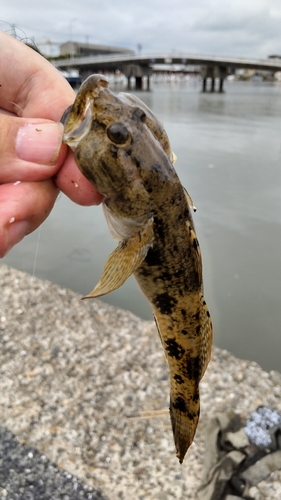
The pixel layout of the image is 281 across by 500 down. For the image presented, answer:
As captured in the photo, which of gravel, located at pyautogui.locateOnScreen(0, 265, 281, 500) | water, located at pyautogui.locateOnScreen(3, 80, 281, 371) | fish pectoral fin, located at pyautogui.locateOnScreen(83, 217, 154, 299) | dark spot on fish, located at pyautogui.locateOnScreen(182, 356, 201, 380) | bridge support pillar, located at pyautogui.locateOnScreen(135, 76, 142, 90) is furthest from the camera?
bridge support pillar, located at pyautogui.locateOnScreen(135, 76, 142, 90)

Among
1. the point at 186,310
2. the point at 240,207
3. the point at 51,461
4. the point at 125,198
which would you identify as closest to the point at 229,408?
the point at 51,461

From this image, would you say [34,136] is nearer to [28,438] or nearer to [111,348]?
[28,438]

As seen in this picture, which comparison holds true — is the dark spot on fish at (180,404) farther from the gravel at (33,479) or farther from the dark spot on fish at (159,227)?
the gravel at (33,479)

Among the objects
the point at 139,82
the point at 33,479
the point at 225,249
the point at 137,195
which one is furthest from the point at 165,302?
the point at 139,82

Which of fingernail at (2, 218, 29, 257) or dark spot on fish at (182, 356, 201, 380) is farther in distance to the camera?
dark spot on fish at (182, 356, 201, 380)

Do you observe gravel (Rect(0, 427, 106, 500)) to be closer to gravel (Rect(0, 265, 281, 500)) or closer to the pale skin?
gravel (Rect(0, 265, 281, 500))

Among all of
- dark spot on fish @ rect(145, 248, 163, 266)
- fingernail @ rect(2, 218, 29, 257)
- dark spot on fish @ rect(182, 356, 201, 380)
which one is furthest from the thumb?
dark spot on fish @ rect(182, 356, 201, 380)
